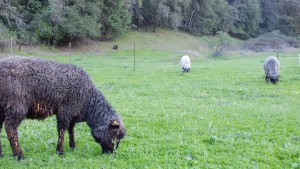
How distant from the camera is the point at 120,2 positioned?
54969 mm

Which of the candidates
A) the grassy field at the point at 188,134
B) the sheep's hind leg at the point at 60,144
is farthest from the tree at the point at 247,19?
the sheep's hind leg at the point at 60,144

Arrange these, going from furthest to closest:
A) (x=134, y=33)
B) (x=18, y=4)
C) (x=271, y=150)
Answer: (x=134, y=33) < (x=18, y=4) < (x=271, y=150)

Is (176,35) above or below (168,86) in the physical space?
above

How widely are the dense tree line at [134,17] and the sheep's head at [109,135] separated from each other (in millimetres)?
32628

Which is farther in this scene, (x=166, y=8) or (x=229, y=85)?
(x=166, y=8)

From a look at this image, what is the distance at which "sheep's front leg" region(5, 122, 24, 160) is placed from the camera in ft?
23.8

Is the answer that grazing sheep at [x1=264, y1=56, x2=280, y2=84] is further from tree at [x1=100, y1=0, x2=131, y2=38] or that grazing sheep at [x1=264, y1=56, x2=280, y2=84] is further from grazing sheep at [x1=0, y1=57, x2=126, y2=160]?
tree at [x1=100, y1=0, x2=131, y2=38]

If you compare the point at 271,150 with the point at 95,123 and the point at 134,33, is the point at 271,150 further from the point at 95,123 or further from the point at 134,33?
the point at 134,33

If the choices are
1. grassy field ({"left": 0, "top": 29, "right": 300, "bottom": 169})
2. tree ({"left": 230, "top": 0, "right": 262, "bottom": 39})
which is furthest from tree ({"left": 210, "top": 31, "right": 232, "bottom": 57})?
tree ({"left": 230, "top": 0, "right": 262, "bottom": 39})

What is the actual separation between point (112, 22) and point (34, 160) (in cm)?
4945

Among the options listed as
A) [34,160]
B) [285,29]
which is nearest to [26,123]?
[34,160]

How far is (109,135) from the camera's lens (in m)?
7.71

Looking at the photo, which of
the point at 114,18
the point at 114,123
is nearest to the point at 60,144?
the point at 114,123

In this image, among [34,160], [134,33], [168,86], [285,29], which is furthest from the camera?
[285,29]
